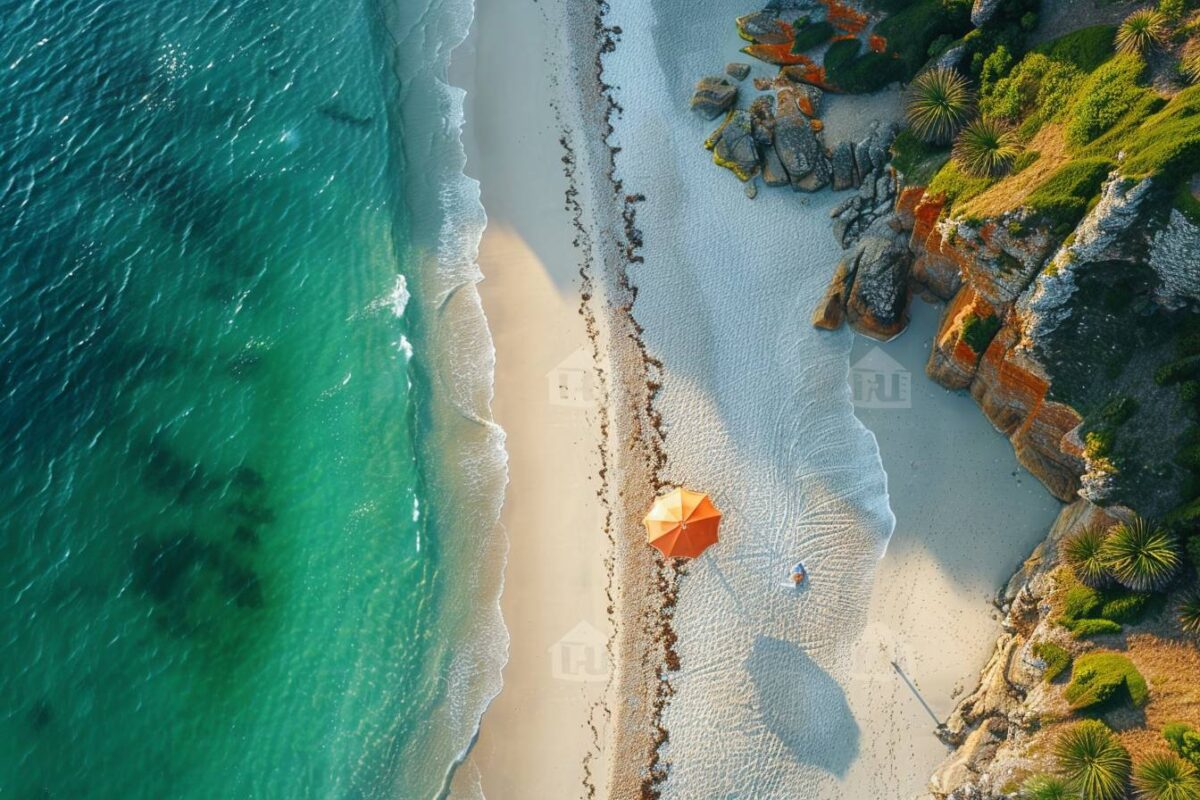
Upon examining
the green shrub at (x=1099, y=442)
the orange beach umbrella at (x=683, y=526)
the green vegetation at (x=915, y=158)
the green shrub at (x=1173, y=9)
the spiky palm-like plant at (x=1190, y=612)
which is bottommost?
the orange beach umbrella at (x=683, y=526)

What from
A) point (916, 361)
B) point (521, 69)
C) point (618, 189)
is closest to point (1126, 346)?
point (916, 361)

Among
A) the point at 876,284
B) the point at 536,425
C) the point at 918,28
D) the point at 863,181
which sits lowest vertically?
the point at 536,425

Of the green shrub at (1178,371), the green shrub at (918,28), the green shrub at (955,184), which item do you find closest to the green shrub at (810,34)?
the green shrub at (918,28)

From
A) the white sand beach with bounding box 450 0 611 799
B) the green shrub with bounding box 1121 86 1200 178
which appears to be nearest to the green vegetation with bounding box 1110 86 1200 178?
the green shrub with bounding box 1121 86 1200 178

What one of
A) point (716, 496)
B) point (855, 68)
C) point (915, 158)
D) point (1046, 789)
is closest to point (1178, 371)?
point (915, 158)

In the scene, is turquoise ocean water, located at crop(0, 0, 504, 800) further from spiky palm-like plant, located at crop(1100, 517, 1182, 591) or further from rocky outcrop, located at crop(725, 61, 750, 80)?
spiky palm-like plant, located at crop(1100, 517, 1182, 591)

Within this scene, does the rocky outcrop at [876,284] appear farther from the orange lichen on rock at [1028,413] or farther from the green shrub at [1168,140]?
the green shrub at [1168,140]

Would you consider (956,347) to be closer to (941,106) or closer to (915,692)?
(941,106)
